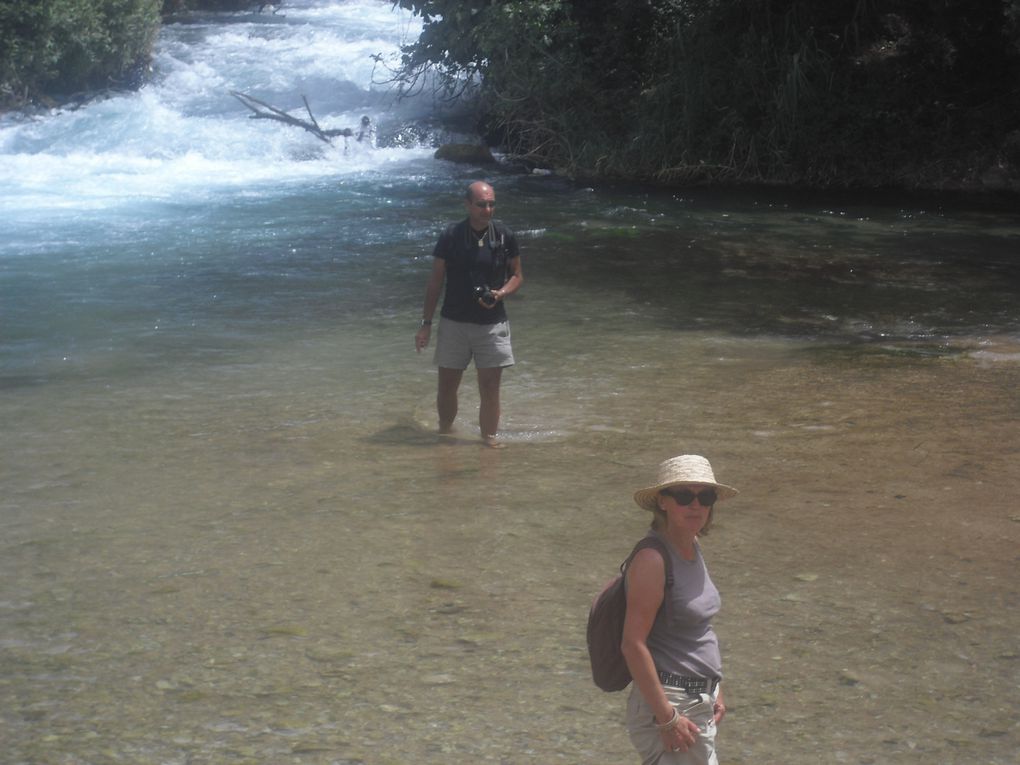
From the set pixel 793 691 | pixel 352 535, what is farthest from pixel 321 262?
pixel 793 691

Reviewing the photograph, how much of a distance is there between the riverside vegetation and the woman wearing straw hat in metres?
18.8

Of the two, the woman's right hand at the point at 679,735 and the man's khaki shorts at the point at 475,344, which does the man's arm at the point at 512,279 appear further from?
the woman's right hand at the point at 679,735

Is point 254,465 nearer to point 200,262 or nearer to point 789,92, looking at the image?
point 200,262

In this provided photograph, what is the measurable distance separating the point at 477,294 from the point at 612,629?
4.95 meters

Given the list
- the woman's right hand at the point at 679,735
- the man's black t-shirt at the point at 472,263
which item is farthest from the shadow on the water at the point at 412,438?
the woman's right hand at the point at 679,735

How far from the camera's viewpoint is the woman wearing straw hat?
3.37 m

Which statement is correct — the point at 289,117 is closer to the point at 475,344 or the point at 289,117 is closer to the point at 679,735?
the point at 475,344

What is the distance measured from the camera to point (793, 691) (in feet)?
16.7

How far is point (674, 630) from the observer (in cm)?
348

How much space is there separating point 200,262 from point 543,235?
4783mm

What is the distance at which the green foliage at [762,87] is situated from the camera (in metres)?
22.6

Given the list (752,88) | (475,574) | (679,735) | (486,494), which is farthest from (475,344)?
(752,88)

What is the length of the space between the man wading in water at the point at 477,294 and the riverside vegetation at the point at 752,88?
1466 centimetres

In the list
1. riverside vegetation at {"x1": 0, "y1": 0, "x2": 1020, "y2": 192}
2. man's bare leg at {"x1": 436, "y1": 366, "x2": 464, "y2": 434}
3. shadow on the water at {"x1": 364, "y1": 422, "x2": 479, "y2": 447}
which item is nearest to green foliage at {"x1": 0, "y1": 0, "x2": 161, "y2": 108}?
riverside vegetation at {"x1": 0, "y1": 0, "x2": 1020, "y2": 192}
